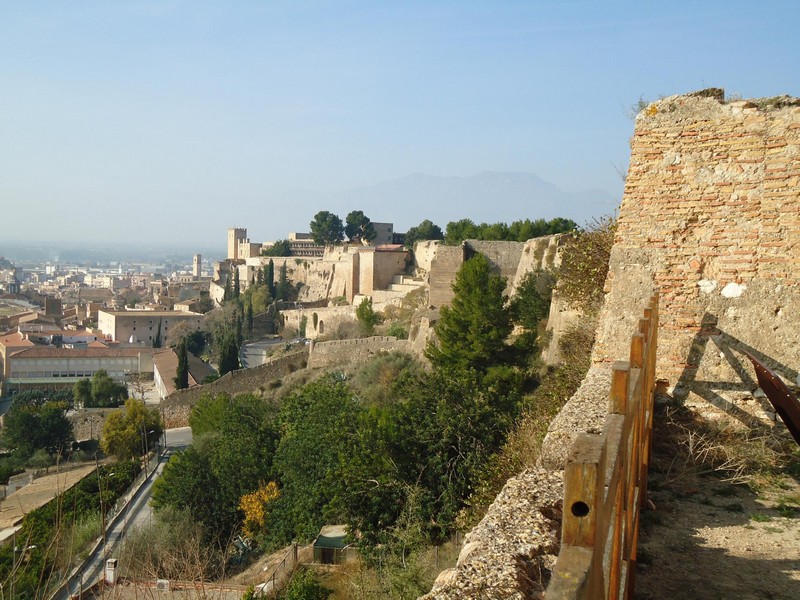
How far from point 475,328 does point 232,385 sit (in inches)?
682

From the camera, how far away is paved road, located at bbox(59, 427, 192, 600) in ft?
37.3

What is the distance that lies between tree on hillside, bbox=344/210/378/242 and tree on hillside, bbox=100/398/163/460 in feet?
118

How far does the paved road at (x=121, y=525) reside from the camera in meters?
11.4

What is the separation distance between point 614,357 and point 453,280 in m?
23.6

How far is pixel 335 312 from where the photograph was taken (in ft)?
142

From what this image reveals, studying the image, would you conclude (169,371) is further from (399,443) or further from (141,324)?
(399,443)

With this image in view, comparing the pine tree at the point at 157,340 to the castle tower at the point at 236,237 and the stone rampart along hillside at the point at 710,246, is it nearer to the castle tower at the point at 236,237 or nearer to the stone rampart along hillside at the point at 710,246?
the castle tower at the point at 236,237

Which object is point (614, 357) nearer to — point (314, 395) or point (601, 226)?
point (601, 226)

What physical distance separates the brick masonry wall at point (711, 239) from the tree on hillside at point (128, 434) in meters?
26.3

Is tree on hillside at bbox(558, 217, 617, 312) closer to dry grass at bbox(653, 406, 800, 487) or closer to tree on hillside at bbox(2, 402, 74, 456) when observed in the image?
dry grass at bbox(653, 406, 800, 487)

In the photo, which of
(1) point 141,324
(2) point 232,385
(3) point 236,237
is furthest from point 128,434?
(3) point 236,237

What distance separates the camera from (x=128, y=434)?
1153 inches

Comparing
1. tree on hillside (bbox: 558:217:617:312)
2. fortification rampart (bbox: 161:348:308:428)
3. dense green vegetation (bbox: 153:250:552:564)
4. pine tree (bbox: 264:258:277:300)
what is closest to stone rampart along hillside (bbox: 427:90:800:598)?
tree on hillside (bbox: 558:217:617:312)

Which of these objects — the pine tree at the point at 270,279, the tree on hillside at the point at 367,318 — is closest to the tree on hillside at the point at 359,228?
the pine tree at the point at 270,279
